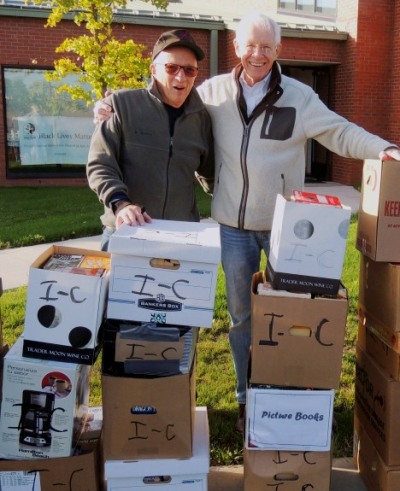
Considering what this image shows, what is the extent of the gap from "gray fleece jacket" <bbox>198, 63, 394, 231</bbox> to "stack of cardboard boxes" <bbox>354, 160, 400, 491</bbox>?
0.40 m

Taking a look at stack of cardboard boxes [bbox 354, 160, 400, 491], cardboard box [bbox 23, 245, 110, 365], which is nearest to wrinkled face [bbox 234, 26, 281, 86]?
stack of cardboard boxes [bbox 354, 160, 400, 491]

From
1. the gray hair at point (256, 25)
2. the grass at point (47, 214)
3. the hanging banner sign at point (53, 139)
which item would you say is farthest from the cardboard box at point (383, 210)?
the hanging banner sign at point (53, 139)

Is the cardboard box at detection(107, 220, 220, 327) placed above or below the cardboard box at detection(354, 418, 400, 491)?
above

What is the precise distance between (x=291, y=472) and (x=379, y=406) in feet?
1.73

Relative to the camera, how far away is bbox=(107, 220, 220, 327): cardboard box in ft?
7.90

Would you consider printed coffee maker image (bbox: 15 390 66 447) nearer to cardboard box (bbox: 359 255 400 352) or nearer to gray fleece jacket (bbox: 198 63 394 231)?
gray fleece jacket (bbox: 198 63 394 231)

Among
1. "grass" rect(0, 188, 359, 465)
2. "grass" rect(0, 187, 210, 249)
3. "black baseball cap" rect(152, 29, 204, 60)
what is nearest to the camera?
"black baseball cap" rect(152, 29, 204, 60)

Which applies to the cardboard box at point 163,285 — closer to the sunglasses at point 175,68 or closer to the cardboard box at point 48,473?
the cardboard box at point 48,473

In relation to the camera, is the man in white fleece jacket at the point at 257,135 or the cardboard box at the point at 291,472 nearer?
the cardboard box at the point at 291,472

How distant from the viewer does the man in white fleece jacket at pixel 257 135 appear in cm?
298

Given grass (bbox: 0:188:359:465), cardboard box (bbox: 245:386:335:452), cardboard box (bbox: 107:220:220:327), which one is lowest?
grass (bbox: 0:188:359:465)

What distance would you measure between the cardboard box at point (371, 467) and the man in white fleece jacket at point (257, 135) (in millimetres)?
943

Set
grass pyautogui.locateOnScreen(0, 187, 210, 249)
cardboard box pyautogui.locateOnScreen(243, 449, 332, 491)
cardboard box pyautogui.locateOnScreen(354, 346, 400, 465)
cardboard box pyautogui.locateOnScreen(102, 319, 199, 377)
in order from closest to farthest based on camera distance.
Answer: cardboard box pyautogui.locateOnScreen(102, 319, 199, 377)
cardboard box pyautogui.locateOnScreen(243, 449, 332, 491)
cardboard box pyautogui.locateOnScreen(354, 346, 400, 465)
grass pyautogui.locateOnScreen(0, 187, 210, 249)

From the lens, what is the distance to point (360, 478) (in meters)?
3.06
